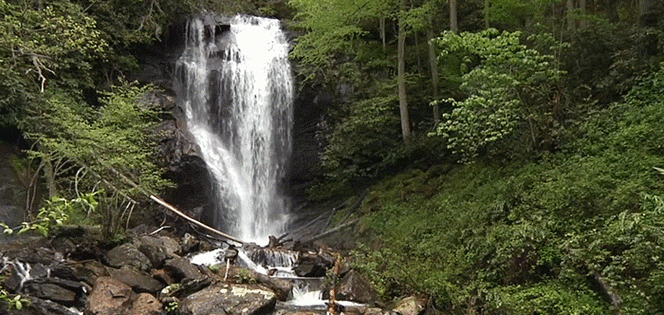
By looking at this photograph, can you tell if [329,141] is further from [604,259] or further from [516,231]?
[604,259]

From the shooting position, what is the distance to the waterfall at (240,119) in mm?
17016

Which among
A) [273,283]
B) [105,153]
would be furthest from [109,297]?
[105,153]

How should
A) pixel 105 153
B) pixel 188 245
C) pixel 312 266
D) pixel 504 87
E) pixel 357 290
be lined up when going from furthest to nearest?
pixel 188 245
pixel 312 266
pixel 105 153
pixel 504 87
pixel 357 290

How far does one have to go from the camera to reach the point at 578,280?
5.98 m

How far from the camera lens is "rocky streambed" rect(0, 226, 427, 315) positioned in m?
7.48

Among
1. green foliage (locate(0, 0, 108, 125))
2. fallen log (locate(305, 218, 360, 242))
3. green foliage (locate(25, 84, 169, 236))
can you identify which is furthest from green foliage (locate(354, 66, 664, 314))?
green foliage (locate(0, 0, 108, 125))

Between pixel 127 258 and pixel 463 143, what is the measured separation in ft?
24.0

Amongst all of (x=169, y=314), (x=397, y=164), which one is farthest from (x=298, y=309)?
(x=397, y=164)

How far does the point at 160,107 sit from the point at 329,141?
21.3ft

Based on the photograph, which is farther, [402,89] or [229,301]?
[402,89]

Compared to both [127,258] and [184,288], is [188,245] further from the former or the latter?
[184,288]

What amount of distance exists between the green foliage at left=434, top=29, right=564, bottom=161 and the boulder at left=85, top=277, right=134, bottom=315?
6.62 metres

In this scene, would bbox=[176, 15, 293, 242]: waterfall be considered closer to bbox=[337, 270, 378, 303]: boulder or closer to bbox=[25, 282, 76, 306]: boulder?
bbox=[337, 270, 378, 303]: boulder

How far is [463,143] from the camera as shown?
9.10 m
